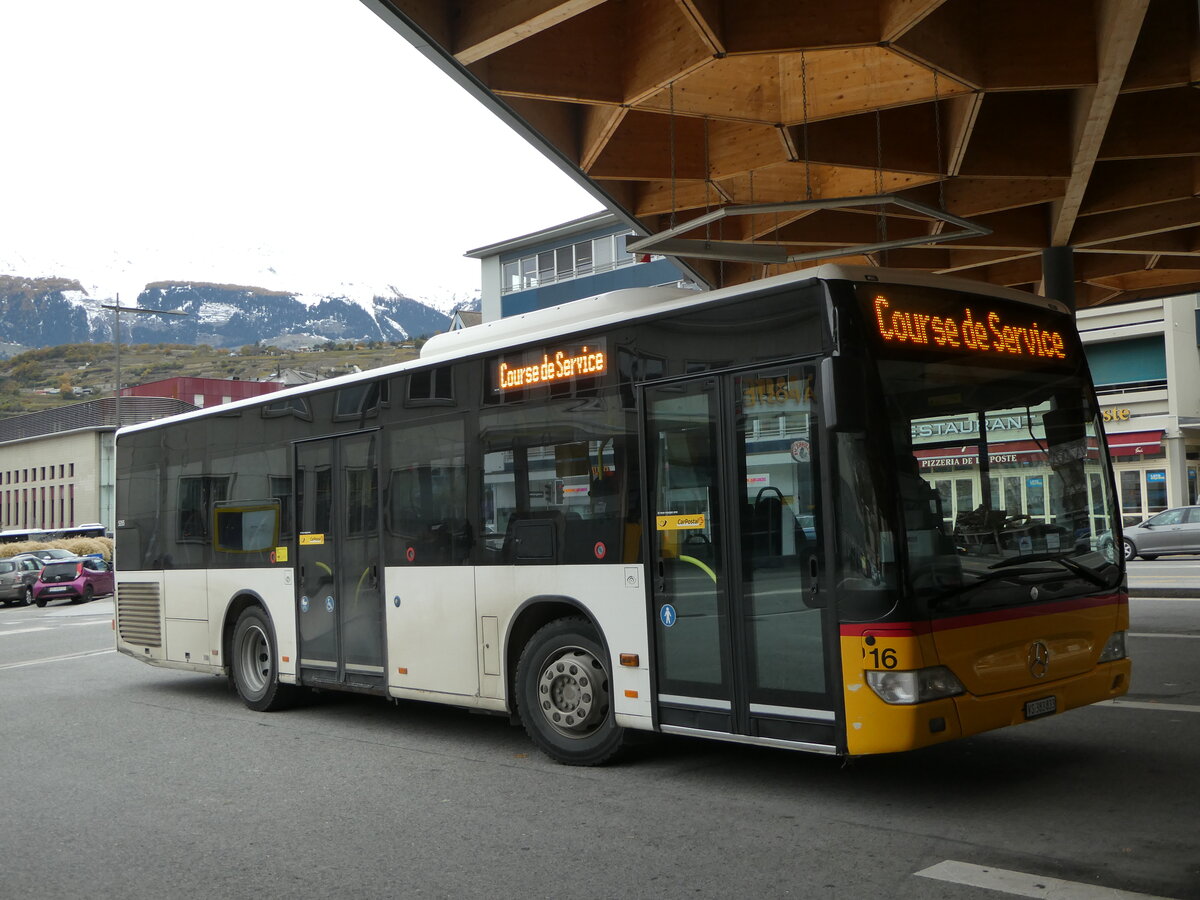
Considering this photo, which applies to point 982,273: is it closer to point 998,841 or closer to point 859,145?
point 859,145

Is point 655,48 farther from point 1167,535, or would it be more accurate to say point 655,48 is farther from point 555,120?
point 1167,535

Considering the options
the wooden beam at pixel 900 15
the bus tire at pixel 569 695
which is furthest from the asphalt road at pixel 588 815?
the wooden beam at pixel 900 15

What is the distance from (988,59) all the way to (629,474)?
18.1 feet

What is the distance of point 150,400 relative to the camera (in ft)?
257

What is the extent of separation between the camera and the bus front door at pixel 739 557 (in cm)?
678

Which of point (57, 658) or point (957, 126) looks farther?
point (57, 658)

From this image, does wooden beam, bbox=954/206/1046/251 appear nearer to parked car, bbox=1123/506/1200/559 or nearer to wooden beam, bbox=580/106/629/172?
wooden beam, bbox=580/106/629/172

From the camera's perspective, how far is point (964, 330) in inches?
287

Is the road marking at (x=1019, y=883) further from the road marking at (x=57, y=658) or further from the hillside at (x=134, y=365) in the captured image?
the hillside at (x=134, y=365)

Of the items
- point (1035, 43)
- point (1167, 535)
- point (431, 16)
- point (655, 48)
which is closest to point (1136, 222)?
point (1035, 43)

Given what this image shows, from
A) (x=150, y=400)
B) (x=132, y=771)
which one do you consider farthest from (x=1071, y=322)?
(x=150, y=400)

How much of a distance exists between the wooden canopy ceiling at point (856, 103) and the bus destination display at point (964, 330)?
2.68m

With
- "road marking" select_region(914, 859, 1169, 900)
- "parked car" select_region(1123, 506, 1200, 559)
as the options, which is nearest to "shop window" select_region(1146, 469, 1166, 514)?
"parked car" select_region(1123, 506, 1200, 559)

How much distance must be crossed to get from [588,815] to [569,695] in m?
1.55
